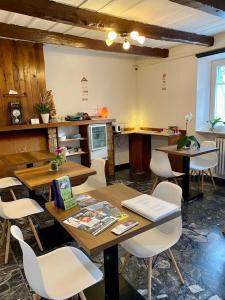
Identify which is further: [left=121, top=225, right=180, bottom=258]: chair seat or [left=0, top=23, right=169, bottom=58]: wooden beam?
[left=0, top=23, right=169, bottom=58]: wooden beam

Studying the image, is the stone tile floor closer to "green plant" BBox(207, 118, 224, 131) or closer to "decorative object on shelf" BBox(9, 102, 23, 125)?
"decorative object on shelf" BBox(9, 102, 23, 125)

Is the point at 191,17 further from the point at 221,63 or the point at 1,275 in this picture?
the point at 1,275

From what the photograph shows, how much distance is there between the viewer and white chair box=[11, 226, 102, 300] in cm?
124

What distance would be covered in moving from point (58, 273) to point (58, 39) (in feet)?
10.7

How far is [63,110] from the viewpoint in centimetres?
452

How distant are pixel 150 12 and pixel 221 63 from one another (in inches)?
80.9

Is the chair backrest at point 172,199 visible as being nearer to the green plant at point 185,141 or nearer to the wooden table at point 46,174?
the wooden table at point 46,174

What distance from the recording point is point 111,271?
153 cm

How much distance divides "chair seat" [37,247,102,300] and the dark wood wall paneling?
113 inches

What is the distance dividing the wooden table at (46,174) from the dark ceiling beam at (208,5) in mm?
1779

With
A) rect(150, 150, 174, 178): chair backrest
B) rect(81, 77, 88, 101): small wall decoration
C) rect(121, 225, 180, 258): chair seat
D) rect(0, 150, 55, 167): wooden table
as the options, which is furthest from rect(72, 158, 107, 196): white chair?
rect(81, 77, 88, 101): small wall decoration

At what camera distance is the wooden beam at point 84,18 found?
2188 millimetres

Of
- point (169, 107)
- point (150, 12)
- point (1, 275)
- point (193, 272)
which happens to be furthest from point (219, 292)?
point (169, 107)

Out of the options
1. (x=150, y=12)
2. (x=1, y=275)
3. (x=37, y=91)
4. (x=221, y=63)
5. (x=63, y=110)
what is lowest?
(x=1, y=275)
